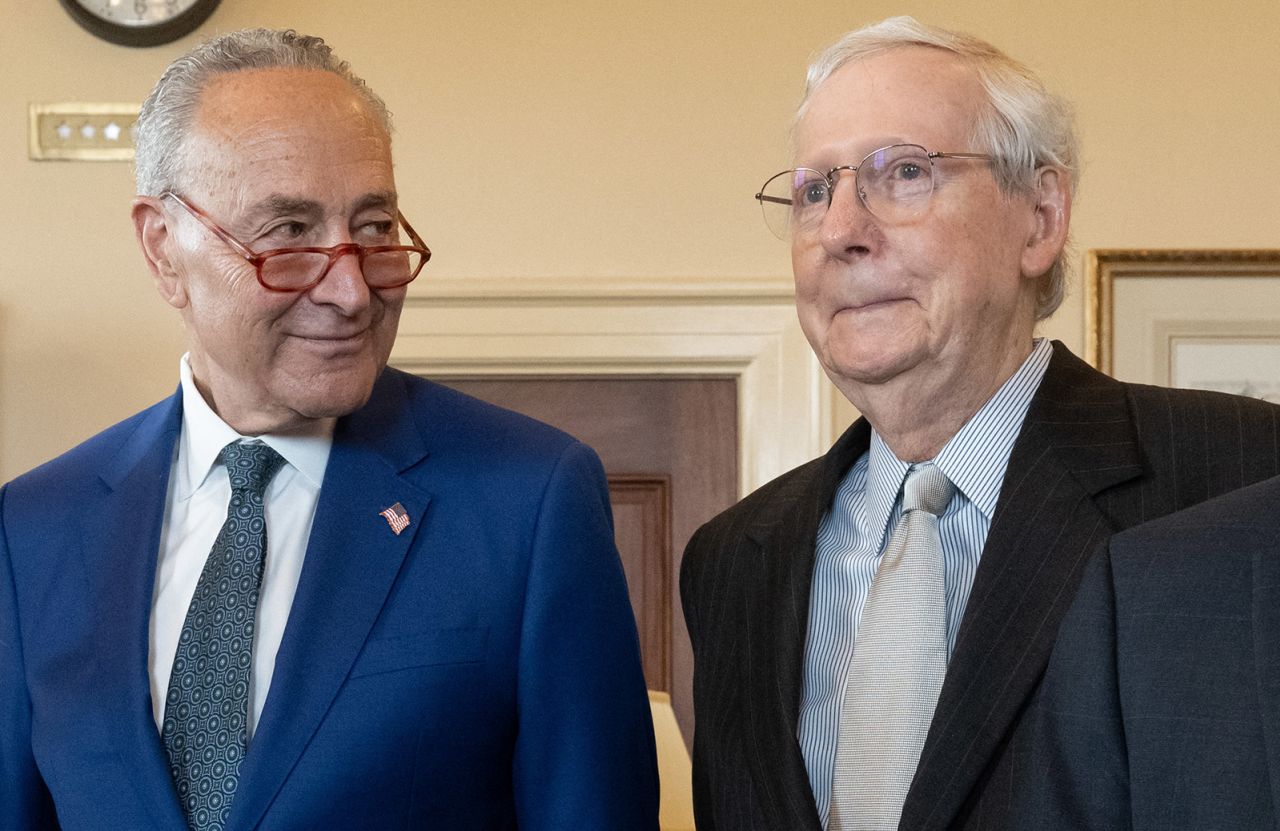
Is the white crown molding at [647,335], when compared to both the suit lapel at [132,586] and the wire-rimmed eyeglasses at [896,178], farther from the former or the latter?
the wire-rimmed eyeglasses at [896,178]

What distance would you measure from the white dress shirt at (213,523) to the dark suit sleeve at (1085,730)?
0.76 meters

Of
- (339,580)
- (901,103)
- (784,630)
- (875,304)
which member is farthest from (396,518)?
(901,103)

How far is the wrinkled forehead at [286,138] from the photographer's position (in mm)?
1470

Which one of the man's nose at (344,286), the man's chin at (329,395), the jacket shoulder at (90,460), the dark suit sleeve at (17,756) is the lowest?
the dark suit sleeve at (17,756)

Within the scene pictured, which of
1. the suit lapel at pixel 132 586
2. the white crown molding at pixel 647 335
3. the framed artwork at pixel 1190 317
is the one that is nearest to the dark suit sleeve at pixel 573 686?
the suit lapel at pixel 132 586

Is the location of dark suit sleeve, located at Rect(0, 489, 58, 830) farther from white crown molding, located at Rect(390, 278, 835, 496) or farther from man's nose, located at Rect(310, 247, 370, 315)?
white crown molding, located at Rect(390, 278, 835, 496)

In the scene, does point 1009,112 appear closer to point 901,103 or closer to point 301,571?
point 901,103

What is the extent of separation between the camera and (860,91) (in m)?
1.60

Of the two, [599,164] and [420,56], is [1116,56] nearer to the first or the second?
[599,164]

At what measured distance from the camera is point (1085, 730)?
1113mm

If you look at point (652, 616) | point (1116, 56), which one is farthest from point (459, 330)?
point (1116, 56)

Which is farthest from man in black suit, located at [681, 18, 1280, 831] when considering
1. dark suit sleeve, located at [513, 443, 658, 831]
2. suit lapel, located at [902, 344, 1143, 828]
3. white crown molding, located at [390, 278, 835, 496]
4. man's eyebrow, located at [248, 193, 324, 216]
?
white crown molding, located at [390, 278, 835, 496]

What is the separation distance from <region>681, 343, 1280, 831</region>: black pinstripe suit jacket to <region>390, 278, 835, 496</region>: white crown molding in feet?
4.70

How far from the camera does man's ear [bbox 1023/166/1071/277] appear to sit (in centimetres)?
162
